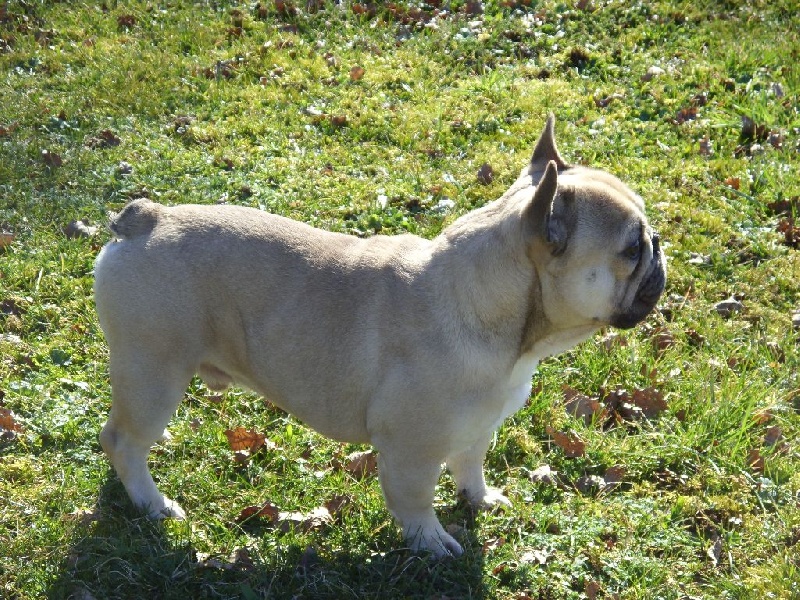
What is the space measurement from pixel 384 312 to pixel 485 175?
3895mm

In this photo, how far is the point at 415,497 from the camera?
15.3 ft

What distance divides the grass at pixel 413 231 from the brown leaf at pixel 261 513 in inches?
1.8

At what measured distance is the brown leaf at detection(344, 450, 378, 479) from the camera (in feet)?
17.8

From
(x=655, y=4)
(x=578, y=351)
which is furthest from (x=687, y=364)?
(x=655, y=4)

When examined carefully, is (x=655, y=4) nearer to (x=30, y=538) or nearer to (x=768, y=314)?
(x=768, y=314)

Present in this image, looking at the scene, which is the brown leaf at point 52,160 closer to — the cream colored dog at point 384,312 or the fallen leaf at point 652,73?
the cream colored dog at point 384,312

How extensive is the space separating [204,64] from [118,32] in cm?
154

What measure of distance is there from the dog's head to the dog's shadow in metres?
1.53

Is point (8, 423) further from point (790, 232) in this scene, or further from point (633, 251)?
point (790, 232)

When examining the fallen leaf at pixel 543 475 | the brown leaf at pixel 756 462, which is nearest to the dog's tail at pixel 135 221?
the fallen leaf at pixel 543 475

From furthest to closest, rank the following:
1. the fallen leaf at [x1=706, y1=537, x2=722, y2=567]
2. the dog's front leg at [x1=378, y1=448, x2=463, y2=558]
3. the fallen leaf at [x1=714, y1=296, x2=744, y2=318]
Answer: the fallen leaf at [x1=714, y1=296, x2=744, y2=318], the fallen leaf at [x1=706, y1=537, x2=722, y2=567], the dog's front leg at [x1=378, y1=448, x2=463, y2=558]

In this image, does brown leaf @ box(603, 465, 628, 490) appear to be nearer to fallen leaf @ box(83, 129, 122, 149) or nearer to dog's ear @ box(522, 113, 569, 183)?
dog's ear @ box(522, 113, 569, 183)

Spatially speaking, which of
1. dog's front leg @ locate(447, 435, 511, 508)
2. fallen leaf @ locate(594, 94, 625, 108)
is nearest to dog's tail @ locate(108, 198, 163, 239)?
dog's front leg @ locate(447, 435, 511, 508)

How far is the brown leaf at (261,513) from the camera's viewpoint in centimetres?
511
